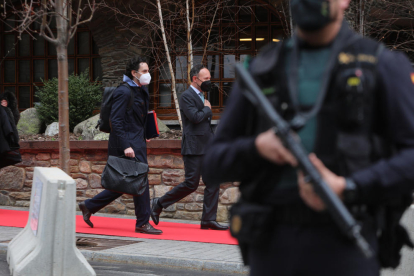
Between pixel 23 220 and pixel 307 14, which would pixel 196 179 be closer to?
pixel 23 220

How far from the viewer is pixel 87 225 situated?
27.0 feet

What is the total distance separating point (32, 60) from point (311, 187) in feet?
53.2

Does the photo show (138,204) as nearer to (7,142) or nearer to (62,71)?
(62,71)

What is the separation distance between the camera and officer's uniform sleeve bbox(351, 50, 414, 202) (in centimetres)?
172

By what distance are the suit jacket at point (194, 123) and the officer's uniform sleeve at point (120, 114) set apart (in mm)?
767

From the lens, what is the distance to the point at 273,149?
1.76m

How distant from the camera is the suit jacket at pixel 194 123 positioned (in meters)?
7.65

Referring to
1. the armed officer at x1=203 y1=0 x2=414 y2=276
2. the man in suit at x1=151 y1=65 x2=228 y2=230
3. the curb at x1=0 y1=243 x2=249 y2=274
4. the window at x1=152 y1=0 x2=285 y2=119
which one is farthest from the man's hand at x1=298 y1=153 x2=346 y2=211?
the window at x1=152 y1=0 x2=285 y2=119

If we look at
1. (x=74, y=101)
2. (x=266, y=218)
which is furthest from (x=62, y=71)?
(x=74, y=101)

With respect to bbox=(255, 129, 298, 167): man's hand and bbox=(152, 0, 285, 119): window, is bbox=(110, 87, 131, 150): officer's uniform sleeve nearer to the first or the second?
bbox=(255, 129, 298, 167): man's hand

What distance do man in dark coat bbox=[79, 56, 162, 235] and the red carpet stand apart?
0.78ft

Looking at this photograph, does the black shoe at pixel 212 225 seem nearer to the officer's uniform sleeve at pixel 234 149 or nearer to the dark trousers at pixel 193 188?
the dark trousers at pixel 193 188

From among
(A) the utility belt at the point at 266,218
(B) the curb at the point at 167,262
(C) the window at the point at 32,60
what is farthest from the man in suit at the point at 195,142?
(C) the window at the point at 32,60

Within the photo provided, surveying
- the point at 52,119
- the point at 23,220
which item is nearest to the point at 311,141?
the point at 23,220
